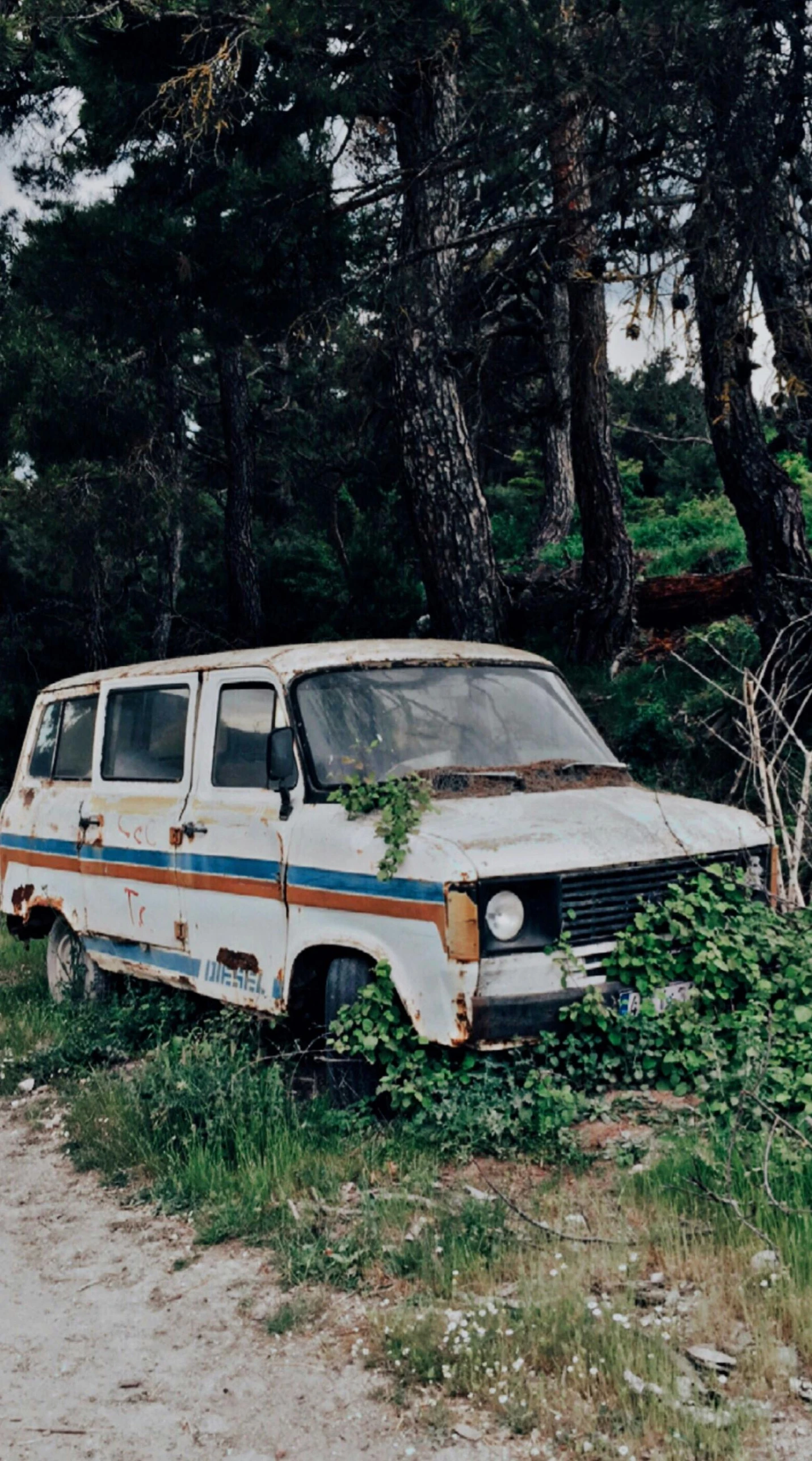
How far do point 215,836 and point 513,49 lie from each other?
16.5 ft

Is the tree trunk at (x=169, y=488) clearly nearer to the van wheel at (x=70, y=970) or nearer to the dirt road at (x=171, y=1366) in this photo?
the van wheel at (x=70, y=970)

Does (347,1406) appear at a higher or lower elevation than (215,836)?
lower

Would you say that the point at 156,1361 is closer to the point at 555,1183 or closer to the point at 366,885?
the point at 555,1183

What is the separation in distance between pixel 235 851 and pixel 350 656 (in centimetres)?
112

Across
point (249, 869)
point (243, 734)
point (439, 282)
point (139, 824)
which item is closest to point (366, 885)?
point (249, 869)

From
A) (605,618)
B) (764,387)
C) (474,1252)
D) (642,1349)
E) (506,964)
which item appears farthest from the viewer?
(605,618)

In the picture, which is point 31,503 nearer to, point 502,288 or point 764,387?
point 502,288

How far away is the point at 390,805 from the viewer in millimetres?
5766

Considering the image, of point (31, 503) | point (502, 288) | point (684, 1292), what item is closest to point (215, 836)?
point (684, 1292)

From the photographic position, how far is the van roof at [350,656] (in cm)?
664

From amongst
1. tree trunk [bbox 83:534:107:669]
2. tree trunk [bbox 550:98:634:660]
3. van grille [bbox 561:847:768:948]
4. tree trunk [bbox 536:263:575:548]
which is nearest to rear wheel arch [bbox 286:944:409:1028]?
van grille [bbox 561:847:768:948]

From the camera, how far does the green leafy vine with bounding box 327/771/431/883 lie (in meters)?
5.54

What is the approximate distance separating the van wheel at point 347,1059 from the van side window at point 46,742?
3823mm

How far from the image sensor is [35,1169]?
624 centimetres
